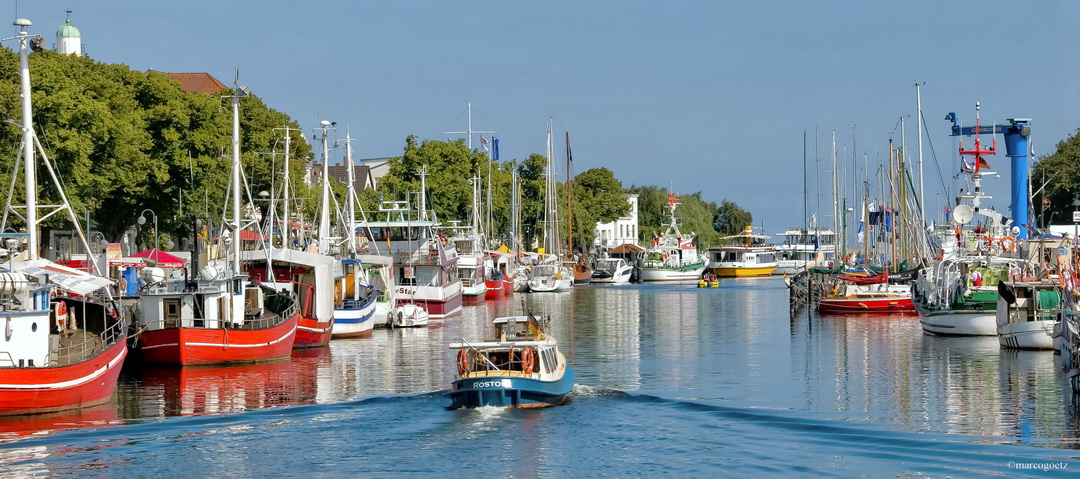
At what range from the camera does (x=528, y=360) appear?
37.2 meters

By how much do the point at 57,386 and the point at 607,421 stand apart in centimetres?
1479

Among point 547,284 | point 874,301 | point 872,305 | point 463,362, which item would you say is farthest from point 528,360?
point 547,284

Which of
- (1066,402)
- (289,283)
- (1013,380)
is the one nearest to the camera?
(1066,402)

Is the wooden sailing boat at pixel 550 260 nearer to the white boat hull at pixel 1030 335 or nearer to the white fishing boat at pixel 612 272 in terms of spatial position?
the white fishing boat at pixel 612 272

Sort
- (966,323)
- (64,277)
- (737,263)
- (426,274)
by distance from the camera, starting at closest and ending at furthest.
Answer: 1. (64,277)
2. (966,323)
3. (426,274)
4. (737,263)

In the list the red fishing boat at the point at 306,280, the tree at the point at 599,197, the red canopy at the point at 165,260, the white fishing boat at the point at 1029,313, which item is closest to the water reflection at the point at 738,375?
the white fishing boat at the point at 1029,313

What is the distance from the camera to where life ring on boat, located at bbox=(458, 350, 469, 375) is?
36.8 metres

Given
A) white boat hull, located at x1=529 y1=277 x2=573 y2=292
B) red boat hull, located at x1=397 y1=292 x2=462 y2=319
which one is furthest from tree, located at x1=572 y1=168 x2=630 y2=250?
red boat hull, located at x1=397 y1=292 x2=462 y2=319

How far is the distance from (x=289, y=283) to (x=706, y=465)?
30902 millimetres

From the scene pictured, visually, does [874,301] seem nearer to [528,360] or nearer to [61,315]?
[528,360]

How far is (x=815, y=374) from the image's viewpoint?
1909 inches

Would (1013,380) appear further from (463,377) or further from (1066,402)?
(463,377)

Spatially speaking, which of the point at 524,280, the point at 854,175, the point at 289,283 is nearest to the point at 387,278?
the point at 289,283

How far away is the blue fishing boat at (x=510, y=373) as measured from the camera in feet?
118
